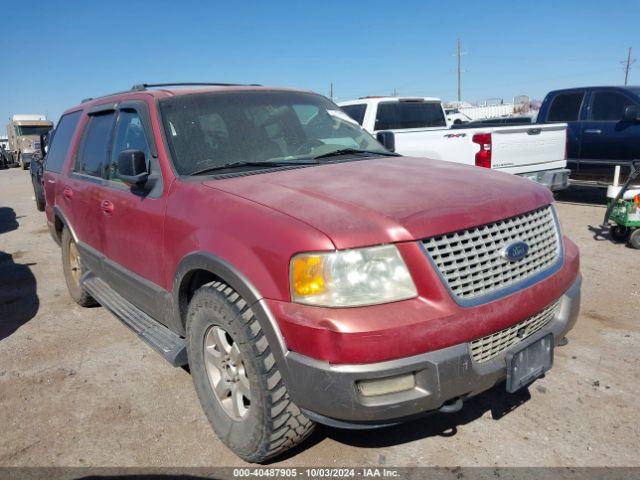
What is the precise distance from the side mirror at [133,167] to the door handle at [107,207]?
60 centimetres

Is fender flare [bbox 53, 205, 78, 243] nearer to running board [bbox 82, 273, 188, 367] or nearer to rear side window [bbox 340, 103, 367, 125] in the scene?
running board [bbox 82, 273, 188, 367]

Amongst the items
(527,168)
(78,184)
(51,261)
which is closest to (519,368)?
(78,184)

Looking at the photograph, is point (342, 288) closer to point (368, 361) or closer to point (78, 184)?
point (368, 361)

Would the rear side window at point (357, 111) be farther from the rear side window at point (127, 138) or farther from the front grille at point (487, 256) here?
the front grille at point (487, 256)

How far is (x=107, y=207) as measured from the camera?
3.69 meters

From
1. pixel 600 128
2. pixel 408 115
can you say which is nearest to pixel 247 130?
pixel 408 115

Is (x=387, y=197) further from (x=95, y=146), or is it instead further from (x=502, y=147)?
(x=502, y=147)

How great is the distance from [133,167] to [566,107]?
9408 mm

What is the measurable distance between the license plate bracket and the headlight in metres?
0.62

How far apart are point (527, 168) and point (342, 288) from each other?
6.43 m

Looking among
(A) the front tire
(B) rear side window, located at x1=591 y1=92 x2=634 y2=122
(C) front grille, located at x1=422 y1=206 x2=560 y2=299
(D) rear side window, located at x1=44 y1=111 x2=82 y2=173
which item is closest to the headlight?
(C) front grille, located at x1=422 y1=206 x2=560 y2=299

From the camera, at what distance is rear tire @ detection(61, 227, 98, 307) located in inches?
Answer: 191

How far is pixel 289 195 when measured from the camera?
8.11ft

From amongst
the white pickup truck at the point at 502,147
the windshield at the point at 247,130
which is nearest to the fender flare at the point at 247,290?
the windshield at the point at 247,130
